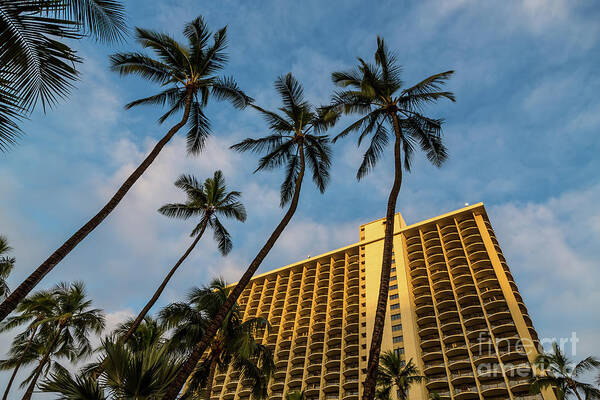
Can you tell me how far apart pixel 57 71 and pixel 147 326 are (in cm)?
2157

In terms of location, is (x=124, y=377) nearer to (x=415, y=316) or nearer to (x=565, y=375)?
(x=565, y=375)

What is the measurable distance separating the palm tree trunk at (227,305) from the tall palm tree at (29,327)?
1845 cm

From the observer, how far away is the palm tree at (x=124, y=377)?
6996 millimetres

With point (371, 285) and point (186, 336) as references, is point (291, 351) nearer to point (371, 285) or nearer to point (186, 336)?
point (371, 285)

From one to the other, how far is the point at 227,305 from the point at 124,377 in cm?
621

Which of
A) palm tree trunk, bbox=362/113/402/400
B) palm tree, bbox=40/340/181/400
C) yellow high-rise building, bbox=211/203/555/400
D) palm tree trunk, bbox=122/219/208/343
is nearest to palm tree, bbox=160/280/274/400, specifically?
palm tree trunk, bbox=122/219/208/343

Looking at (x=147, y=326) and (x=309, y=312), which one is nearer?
(x=147, y=326)

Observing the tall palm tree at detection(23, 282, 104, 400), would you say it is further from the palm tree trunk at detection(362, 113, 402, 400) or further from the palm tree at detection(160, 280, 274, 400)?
the palm tree trunk at detection(362, 113, 402, 400)

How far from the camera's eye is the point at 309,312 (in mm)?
79688

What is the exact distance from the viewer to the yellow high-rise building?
51.2 meters

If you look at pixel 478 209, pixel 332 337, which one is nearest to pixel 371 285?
pixel 332 337

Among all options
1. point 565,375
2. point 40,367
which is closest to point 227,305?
point 40,367

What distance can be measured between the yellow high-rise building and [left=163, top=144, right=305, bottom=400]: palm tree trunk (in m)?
35.9

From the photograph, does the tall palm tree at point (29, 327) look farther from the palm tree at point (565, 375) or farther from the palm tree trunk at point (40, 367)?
the palm tree at point (565, 375)
